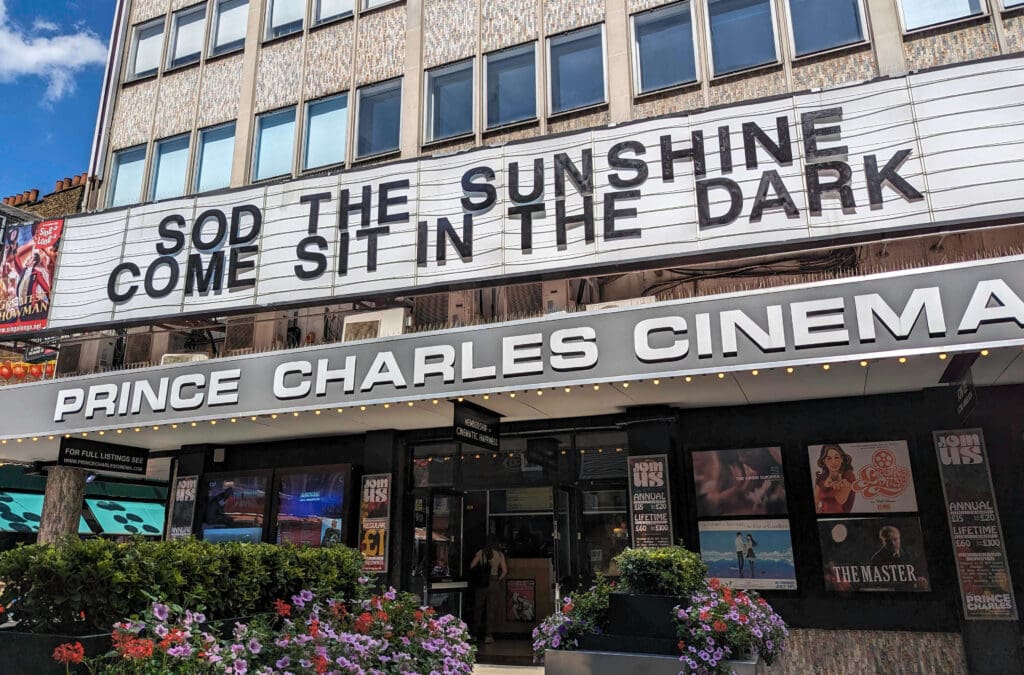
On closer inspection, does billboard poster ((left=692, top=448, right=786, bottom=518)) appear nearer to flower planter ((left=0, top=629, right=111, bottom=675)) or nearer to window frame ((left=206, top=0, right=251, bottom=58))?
flower planter ((left=0, top=629, right=111, bottom=675))

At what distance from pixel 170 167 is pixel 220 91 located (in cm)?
196

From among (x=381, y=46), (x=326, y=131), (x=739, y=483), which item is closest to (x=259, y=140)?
(x=326, y=131)

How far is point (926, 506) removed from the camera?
977cm

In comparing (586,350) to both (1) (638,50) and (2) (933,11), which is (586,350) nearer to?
(1) (638,50)

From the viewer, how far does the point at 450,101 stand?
A: 14141 mm

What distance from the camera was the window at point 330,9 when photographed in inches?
615

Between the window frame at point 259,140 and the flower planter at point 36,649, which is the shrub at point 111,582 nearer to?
the flower planter at point 36,649

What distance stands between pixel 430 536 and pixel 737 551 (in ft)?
16.4

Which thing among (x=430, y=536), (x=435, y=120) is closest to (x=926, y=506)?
(x=430, y=536)

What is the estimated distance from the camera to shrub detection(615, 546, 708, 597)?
6.86 m

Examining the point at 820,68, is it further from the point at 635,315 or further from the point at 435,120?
the point at 435,120

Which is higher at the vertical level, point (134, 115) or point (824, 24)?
point (134, 115)

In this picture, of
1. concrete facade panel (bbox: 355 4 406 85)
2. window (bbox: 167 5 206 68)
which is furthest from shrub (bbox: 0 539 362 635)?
window (bbox: 167 5 206 68)

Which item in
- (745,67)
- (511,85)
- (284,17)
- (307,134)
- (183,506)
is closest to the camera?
(745,67)
